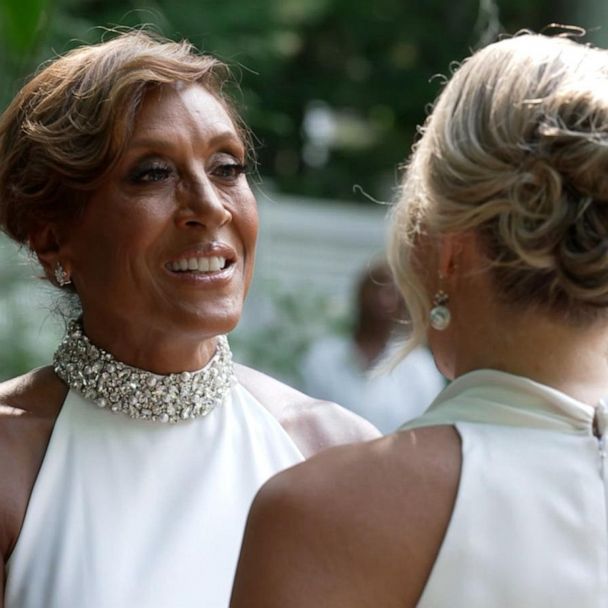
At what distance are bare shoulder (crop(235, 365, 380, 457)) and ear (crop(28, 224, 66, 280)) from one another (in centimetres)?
56

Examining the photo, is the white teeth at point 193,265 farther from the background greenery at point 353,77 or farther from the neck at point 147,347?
the background greenery at point 353,77

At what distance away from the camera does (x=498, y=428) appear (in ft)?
7.42

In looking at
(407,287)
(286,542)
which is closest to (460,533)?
(286,542)

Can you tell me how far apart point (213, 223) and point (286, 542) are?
1.34 metres

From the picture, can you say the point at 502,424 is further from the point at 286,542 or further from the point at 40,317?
the point at 40,317

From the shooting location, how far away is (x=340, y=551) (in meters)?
2.20

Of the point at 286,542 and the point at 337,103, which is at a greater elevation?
the point at 286,542

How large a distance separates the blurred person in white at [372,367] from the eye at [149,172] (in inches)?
121

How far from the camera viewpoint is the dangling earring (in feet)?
11.9

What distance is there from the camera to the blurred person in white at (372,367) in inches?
259

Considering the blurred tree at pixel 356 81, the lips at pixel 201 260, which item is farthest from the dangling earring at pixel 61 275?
the blurred tree at pixel 356 81

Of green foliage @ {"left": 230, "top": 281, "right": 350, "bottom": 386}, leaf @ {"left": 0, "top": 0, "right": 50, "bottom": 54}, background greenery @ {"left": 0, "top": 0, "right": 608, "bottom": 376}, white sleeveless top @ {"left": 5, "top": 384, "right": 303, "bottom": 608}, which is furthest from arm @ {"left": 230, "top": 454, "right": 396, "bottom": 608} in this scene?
background greenery @ {"left": 0, "top": 0, "right": 608, "bottom": 376}

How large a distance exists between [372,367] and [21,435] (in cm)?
332

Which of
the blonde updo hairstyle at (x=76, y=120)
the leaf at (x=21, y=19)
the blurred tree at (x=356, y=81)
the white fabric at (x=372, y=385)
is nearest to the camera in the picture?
the leaf at (x=21, y=19)
